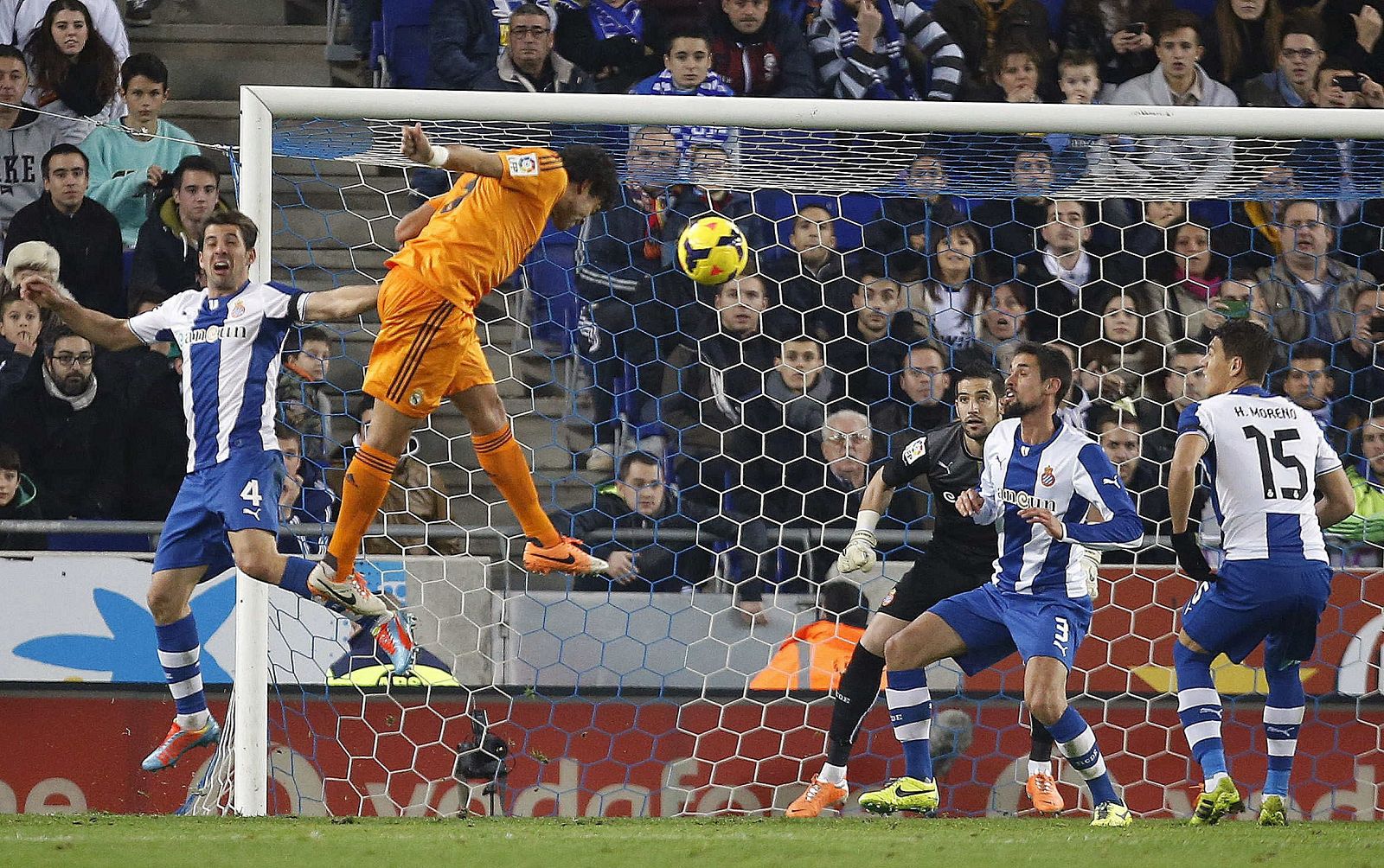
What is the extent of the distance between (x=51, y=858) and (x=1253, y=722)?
491cm

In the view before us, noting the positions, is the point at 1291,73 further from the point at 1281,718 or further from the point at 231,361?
the point at 231,361

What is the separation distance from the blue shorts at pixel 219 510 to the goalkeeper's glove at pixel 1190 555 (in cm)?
315

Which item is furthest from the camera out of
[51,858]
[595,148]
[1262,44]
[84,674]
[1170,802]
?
[1262,44]

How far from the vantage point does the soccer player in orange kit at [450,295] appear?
15.4ft

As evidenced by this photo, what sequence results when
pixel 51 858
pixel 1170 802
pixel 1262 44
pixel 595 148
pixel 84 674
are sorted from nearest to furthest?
pixel 51 858 < pixel 595 148 < pixel 84 674 < pixel 1170 802 < pixel 1262 44

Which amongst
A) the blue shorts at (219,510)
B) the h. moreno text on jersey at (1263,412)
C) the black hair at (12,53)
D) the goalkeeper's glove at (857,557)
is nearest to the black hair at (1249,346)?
the h. moreno text on jersey at (1263,412)

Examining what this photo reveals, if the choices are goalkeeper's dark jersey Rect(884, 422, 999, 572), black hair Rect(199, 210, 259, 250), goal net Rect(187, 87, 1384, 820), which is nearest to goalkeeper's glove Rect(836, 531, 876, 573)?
goalkeeper's dark jersey Rect(884, 422, 999, 572)

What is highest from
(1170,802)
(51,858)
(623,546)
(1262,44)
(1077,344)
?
(1262,44)

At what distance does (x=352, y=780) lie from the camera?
20.7 ft

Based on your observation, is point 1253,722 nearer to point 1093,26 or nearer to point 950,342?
point 950,342

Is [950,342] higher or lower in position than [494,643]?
higher

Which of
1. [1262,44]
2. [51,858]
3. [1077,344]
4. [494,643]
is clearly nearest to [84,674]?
[494,643]

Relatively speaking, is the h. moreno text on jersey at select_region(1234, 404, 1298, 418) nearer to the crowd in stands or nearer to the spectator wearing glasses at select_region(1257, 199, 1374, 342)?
the crowd in stands

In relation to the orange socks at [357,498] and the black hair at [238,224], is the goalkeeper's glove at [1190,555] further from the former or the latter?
the black hair at [238,224]
